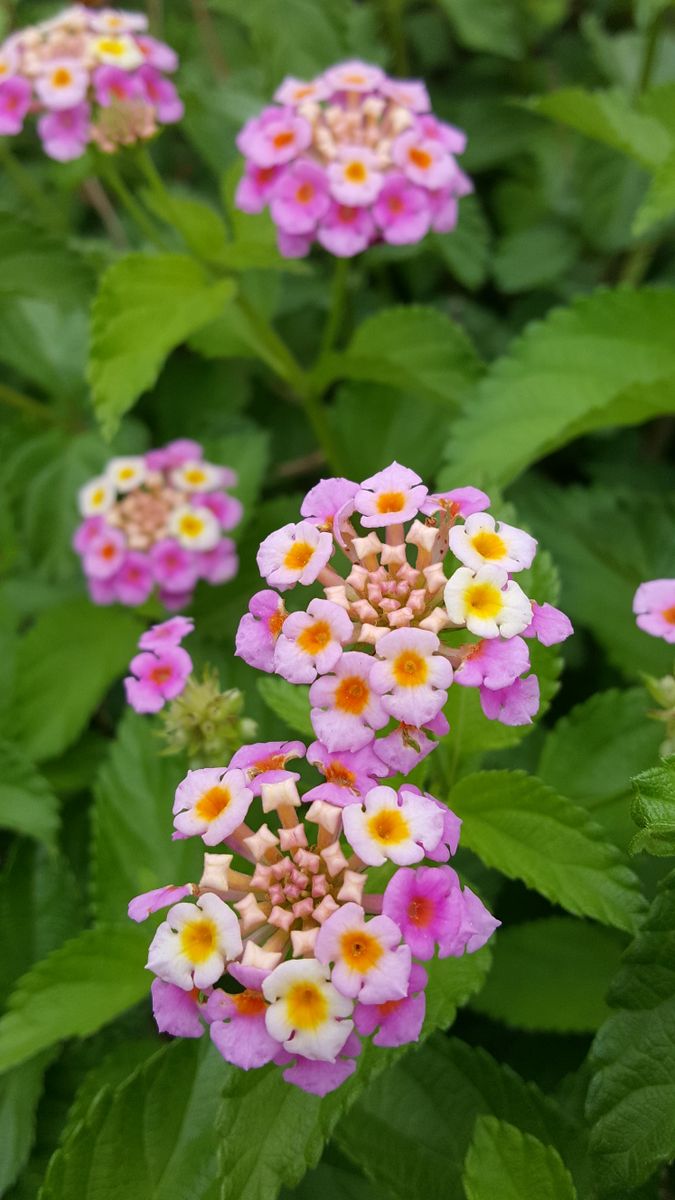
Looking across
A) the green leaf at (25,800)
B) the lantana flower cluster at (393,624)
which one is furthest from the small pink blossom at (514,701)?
the green leaf at (25,800)

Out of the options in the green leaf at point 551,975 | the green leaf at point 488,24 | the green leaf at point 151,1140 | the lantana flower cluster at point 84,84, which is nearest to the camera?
the green leaf at point 151,1140

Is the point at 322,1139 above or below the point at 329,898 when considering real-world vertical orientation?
below

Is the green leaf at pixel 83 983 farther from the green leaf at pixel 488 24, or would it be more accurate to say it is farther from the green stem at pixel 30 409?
the green leaf at pixel 488 24

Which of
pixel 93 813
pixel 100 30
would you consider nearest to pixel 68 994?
pixel 93 813

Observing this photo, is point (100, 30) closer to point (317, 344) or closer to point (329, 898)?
point (317, 344)

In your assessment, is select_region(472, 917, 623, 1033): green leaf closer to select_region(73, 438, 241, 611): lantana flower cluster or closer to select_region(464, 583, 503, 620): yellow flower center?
select_region(464, 583, 503, 620): yellow flower center

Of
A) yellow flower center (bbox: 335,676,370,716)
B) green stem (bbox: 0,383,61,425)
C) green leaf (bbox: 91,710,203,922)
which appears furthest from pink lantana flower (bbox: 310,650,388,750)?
green stem (bbox: 0,383,61,425)
